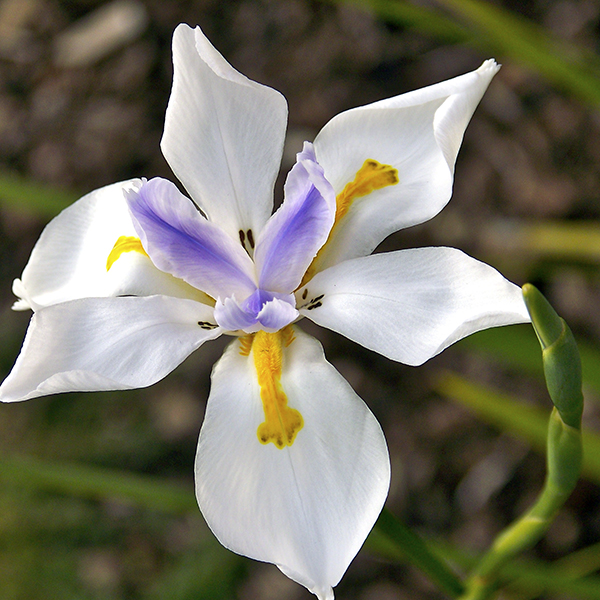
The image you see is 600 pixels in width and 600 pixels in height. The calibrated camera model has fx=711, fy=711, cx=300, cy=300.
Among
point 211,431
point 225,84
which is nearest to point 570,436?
point 211,431

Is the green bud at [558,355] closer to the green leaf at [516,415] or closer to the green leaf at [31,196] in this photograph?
the green leaf at [516,415]

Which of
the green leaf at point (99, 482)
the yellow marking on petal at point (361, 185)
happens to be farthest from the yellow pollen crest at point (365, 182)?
the green leaf at point (99, 482)

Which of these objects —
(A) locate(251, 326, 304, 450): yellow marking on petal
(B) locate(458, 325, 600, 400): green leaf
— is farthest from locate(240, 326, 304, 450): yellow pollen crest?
(B) locate(458, 325, 600, 400): green leaf

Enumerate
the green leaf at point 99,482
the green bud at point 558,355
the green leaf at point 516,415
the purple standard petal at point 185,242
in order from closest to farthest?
the green bud at point 558,355 → the purple standard petal at point 185,242 → the green leaf at point 99,482 → the green leaf at point 516,415

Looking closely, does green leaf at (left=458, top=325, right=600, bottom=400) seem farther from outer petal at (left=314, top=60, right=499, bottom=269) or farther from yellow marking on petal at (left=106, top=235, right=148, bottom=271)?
yellow marking on petal at (left=106, top=235, right=148, bottom=271)

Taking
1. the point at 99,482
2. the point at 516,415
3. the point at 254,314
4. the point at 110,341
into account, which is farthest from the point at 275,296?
A: the point at 516,415

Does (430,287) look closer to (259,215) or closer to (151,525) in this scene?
(259,215)

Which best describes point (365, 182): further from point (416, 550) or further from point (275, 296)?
point (416, 550)

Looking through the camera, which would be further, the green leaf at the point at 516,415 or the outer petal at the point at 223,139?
the green leaf at the point at 516,415
